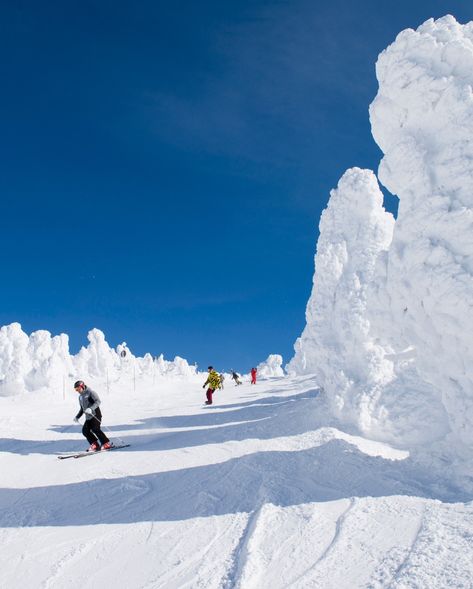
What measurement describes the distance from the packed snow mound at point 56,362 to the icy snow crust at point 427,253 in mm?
23174

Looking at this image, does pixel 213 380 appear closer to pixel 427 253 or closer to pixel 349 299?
pixel 349 299

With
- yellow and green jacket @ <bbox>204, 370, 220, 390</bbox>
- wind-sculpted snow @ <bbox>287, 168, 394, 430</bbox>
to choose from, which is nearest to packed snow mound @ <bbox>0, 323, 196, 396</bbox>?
yellow and green jacket @ <bbox>204, 370, 220, 390</bbox>

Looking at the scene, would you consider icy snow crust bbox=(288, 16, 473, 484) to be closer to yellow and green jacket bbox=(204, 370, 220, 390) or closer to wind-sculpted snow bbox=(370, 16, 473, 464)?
wind-sculpted snow bbox=(370, 16, 473, 464)

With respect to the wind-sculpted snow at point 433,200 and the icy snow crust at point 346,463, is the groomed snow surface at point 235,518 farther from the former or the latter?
the wind-sculpted snow at point 433,200

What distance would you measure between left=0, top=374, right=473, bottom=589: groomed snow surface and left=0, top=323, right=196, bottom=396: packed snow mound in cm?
2306

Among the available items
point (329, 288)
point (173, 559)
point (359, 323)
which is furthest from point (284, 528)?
point (329, 288)

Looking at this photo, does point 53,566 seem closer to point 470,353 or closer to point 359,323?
point 470,353

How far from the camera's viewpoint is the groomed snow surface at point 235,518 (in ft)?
16.1

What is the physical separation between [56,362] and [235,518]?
35.2m

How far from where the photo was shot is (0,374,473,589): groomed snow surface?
4.91 metres

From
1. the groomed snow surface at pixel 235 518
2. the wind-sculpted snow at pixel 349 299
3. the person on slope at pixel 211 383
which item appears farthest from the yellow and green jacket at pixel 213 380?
the groomed snow surface at pixel 235 518

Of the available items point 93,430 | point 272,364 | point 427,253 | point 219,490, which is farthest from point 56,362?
point 272,364

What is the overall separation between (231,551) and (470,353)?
567 centimetres

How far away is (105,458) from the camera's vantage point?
392 inches
